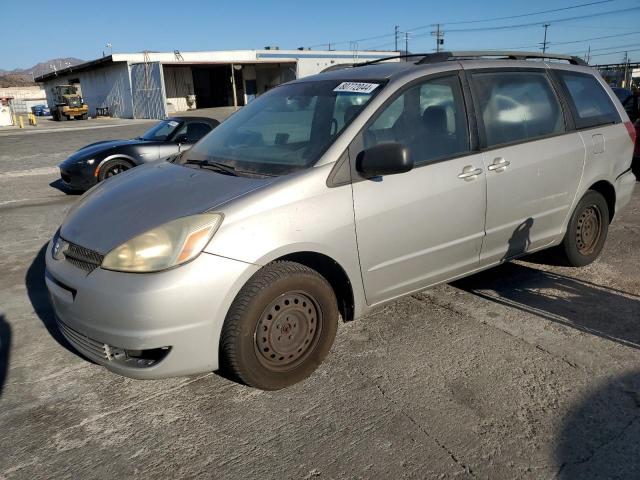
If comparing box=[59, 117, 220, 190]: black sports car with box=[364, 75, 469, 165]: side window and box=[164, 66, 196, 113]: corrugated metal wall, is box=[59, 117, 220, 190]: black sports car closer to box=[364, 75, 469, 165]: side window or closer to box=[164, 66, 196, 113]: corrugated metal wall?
box=[364, 75, 469, 165]: side window

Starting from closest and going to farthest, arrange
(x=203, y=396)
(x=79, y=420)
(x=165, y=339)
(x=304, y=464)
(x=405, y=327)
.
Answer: (x=304, y=464) → (x=165, y=339) → (x=79, y=420) → (x=203, y=396) → (x=405, y=327)

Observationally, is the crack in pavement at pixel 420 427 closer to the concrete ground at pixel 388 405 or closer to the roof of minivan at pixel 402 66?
the concrete ground at pixel 388 405

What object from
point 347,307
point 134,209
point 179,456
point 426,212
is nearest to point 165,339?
point 179,456

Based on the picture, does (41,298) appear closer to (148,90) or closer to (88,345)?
(88,345)

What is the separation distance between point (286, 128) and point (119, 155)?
5.74 m

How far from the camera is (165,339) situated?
2465mm

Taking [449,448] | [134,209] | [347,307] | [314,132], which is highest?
[314,132]

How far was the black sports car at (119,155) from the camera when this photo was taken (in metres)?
8.32

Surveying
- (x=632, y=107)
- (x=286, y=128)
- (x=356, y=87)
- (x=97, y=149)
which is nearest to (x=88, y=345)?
(x=286, y=128)

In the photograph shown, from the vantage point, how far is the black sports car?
8.32 meters

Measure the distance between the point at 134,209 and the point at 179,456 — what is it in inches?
52.5

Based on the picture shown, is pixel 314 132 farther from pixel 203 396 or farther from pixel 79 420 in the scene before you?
pixel 79 420

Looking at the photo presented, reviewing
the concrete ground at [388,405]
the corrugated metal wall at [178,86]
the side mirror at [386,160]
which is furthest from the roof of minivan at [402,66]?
the corrugated metal wall at [178,86]

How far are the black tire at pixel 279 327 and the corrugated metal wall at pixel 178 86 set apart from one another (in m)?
42.6
